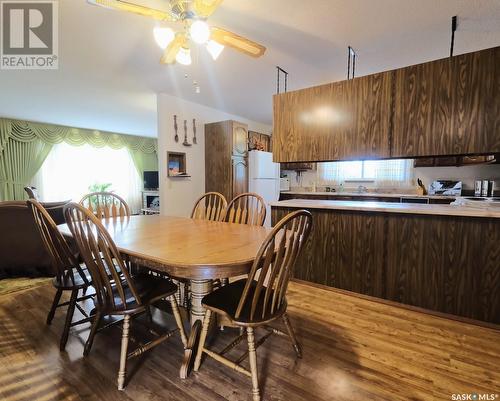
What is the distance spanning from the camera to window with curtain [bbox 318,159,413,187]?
188 inches

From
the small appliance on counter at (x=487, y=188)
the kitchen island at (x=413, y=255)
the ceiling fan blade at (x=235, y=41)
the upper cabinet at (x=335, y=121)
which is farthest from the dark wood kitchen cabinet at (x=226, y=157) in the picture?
the small appliance on counter at (x=487, y=188)

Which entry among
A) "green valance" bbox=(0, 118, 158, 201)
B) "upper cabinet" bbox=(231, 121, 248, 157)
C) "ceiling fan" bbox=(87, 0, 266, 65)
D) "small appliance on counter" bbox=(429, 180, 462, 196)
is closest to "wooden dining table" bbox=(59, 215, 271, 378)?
"ceiling fan" bbox=(87, 0, 266, 65)

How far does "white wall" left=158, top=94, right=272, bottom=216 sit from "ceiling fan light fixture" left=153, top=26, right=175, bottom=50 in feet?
7.72

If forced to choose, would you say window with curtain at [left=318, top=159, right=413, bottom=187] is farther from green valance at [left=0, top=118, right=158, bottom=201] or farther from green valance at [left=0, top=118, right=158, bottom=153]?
green valance at [left=0, top=118, right=158, bottom=201]

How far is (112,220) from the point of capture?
7.52 ft

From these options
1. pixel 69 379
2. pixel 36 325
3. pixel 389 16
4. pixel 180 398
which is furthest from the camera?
pixel 389 16

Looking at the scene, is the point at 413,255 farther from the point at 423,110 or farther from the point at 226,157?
the point at 226,157

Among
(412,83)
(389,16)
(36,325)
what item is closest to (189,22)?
(389,16)

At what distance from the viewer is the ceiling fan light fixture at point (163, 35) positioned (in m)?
1.72

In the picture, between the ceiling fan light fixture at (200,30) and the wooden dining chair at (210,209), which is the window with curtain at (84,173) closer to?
the wooden dining chair at (210,209)

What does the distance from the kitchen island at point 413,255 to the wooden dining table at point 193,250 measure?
1.05 meters

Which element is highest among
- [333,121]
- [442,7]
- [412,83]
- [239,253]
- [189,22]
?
[442,7]

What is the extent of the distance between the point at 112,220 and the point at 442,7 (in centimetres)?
313

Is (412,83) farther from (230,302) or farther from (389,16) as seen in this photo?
(230,302)
